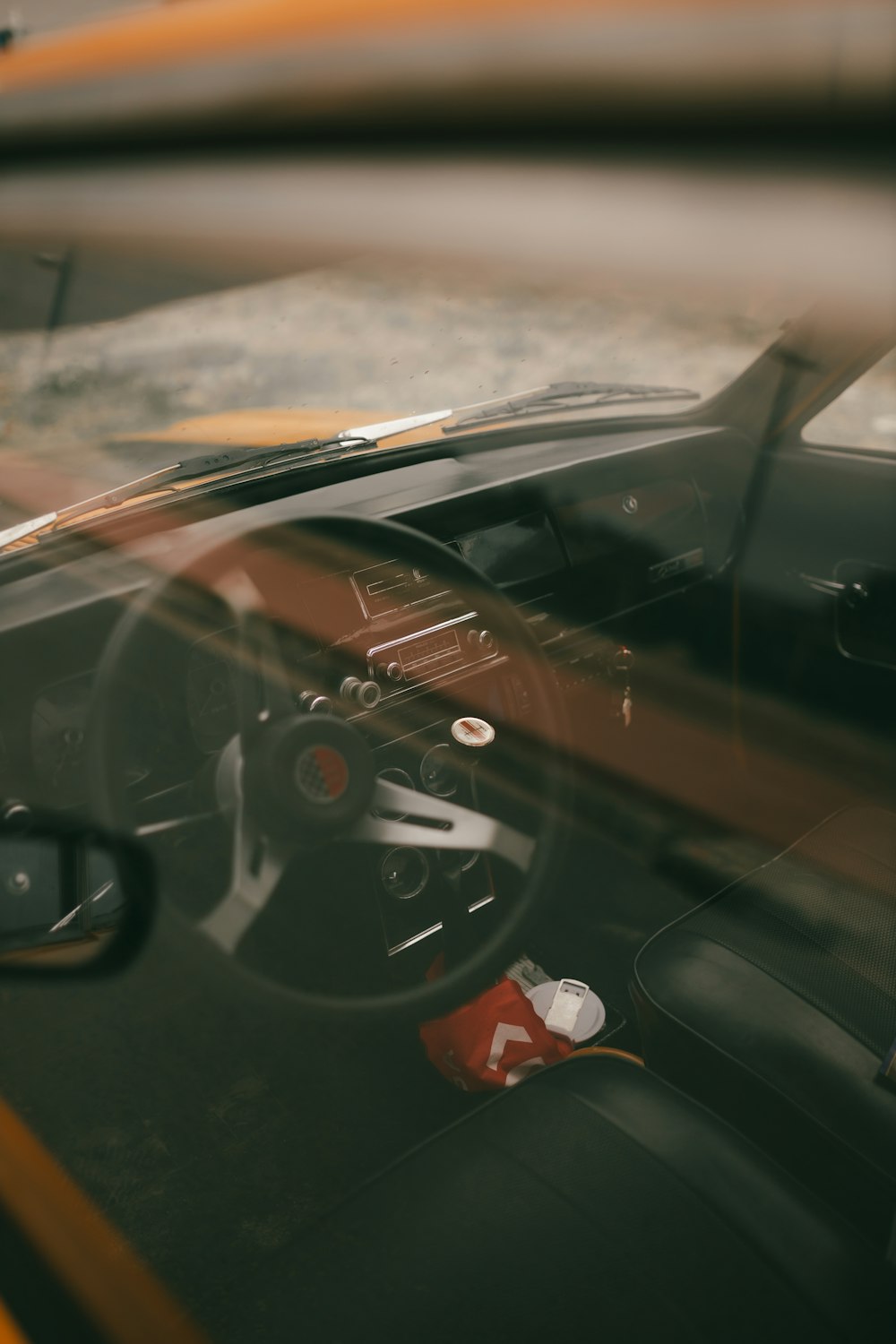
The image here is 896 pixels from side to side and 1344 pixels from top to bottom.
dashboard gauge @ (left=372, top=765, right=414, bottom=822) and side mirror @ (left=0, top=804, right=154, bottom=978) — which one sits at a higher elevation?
dashboard gauge @ (left=372, top=765, right=414, bottom=822)

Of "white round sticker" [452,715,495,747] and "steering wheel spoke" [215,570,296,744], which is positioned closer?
"steering wheel spoke" [215,570,296,744]

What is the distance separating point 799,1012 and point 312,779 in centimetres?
98

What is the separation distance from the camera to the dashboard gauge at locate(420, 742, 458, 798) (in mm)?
2094

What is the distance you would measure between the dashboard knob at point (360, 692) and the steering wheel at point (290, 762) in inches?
5.2

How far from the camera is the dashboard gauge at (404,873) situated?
209 cm

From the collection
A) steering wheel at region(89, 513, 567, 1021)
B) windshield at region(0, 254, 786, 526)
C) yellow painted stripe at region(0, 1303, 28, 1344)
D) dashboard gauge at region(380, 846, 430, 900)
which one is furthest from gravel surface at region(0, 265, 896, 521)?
yellow painted stripe at region(0, 1303, 28, 1344)

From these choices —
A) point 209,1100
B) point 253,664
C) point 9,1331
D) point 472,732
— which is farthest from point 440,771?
point 9,1331

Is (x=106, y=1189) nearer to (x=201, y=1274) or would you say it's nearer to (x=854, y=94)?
(x=201, y=1274)

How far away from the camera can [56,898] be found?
5.90 feet

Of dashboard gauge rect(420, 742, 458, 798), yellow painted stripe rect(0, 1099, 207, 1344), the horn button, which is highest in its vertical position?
the horn button

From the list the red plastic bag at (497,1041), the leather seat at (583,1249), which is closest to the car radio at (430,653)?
the red plastic bag at (497,1041)

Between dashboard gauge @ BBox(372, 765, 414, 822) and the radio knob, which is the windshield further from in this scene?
dashboard gauge @ BBox(372, 765, 414, 822)

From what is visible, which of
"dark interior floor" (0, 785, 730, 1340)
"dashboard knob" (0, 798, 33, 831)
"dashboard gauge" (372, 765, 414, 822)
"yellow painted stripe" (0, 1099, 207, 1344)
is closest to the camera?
"yellow painted stripe" (0, 1099, 207, 1344)

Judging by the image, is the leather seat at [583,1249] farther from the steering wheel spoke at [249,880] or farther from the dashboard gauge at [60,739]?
the dashboard gauge at [60,739]
